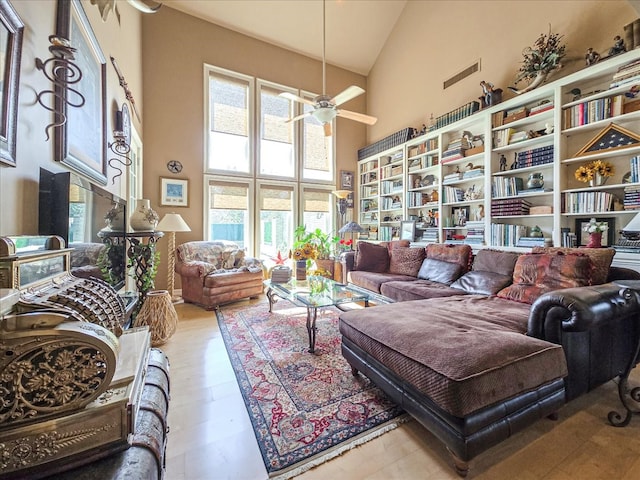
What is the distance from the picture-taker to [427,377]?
1220 mm

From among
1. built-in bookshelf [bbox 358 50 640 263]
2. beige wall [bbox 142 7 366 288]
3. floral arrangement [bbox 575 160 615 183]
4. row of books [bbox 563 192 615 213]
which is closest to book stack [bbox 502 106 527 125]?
built-in bookshelf [bbox 358 50 640 263]

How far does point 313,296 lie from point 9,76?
2253mm

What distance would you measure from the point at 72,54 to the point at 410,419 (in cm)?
242

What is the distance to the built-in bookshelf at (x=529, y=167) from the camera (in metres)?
2.58

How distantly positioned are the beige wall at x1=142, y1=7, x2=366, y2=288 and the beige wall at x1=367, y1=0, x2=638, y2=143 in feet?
7.51

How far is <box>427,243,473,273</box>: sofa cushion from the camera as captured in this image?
10.5 feet

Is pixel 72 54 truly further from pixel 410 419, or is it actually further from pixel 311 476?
pixel 410 419

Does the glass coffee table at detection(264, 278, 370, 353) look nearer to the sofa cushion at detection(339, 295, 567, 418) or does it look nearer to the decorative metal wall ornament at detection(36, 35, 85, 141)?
the sofa cushion at detection(339, 295, 567, 418)

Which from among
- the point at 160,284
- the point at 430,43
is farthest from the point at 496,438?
the point at 430,43

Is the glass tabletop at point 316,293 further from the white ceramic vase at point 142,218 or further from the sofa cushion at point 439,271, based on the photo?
the white ceramic vase at point 142,218

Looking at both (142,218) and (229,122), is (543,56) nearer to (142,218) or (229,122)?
(142,218)

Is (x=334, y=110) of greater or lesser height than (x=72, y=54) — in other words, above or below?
above

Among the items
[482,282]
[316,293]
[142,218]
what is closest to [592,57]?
[482,282]

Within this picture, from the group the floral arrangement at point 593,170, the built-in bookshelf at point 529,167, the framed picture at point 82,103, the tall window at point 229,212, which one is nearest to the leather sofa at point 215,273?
the tall window at point 229,212
